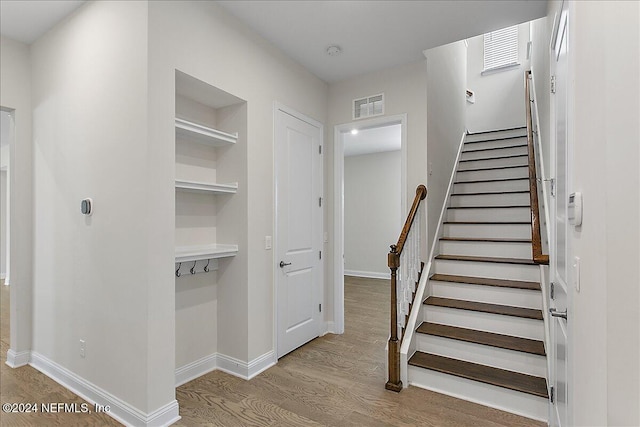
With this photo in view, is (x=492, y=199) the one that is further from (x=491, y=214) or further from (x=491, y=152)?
(x=491, y=152)

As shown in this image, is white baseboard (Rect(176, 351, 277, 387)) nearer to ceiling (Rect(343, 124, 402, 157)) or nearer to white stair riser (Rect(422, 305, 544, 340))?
white stair riser (Rect(422, 305, 544, 340))

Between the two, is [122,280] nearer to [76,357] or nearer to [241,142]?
[76,357]

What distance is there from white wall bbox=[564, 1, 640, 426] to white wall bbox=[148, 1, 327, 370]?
2.13 meters

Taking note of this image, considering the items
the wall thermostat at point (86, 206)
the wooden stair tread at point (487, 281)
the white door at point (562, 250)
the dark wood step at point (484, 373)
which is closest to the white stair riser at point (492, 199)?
the wooden stair tread at point (487, 281)

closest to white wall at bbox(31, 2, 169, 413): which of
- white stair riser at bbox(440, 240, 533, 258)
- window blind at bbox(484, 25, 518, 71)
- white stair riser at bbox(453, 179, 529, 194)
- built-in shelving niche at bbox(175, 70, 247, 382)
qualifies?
built-in shelving niche at bbox(175, 70, 247, 382)

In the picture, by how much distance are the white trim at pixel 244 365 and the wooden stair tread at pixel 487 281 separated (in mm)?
1723

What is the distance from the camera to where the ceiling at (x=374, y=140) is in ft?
19.0

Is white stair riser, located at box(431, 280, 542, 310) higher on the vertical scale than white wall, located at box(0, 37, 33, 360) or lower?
lower

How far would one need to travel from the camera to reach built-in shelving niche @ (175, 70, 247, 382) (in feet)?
8.71

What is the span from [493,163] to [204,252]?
13.7 ft

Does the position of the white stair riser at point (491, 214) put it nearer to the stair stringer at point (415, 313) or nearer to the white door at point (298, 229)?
the stair stringer at point (415, 313)

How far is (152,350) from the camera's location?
6.82ft

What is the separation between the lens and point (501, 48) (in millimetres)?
6309

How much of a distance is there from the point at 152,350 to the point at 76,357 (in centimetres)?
95
